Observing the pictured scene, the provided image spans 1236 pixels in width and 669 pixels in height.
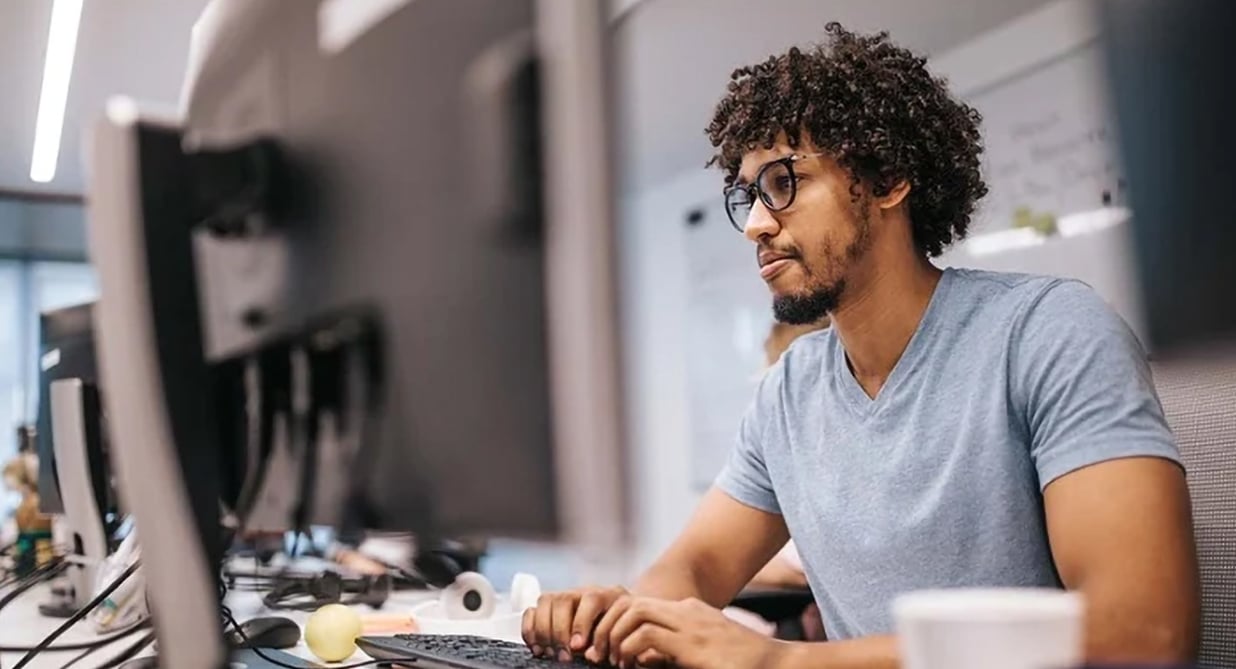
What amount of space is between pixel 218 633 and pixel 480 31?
39 centimetres

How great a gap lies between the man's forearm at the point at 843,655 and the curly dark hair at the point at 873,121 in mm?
496

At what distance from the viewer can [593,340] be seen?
0.51 meters

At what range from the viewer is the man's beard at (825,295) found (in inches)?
41.8

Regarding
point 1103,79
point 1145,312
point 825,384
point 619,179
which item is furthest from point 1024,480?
point 1103,79

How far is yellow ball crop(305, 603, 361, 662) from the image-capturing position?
37.9 inches

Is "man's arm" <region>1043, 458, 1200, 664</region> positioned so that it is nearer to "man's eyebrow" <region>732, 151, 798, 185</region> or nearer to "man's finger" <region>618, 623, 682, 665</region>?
"man's finger" <region>618, 623, 682, 665</region>

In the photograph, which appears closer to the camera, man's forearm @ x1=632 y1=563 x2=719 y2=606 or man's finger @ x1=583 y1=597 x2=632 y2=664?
man's finger @ x1=583 y1=597 x2=632 y2=664

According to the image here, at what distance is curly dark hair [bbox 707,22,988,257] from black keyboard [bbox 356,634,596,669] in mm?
564

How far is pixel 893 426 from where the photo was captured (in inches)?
40.6

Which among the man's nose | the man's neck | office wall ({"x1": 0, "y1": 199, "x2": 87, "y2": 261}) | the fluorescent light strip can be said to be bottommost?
the man's neck

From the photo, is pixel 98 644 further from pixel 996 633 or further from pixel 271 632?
pixel 996 633

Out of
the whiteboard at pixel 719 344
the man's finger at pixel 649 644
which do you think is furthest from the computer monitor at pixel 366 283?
the whiteboard at pixel 719 344

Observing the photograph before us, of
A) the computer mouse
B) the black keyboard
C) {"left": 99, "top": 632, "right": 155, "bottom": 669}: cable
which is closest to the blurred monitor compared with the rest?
the black keyboard

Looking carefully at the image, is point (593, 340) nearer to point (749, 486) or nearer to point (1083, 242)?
point (749, 486)
